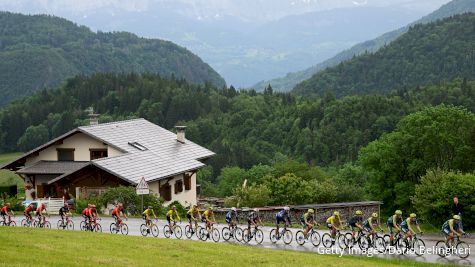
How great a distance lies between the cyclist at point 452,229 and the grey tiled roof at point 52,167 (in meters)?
26.6

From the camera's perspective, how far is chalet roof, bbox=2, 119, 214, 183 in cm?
4166

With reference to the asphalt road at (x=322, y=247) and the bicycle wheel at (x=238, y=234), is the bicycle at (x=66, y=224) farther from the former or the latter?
the bicycle wheel at (x=238, y=234)

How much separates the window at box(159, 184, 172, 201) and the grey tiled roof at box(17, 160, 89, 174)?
5671 mm

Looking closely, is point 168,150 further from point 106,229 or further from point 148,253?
point 148,253

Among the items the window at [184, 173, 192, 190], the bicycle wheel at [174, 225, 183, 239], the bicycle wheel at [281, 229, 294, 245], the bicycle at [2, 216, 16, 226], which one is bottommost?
the bicycle wheel at [281, 229, 294, 245]

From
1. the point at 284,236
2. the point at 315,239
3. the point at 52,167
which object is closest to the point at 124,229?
the point at 284,236

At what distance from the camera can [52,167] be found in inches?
1849

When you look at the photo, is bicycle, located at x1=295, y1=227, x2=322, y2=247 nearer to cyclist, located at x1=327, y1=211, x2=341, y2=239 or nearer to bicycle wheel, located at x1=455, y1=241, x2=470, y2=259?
cyclist, located at x1=327, y1=211, x2=341, y2=239

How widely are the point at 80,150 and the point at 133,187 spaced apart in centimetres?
969

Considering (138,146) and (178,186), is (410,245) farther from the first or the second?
(138,146)

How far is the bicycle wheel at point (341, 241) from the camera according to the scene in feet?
86.3

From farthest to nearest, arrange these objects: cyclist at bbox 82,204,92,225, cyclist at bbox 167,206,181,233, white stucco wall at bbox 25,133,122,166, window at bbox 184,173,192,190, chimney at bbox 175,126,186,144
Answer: chimney at bbox 175,126,186,144 < window at bbox 184,173,192,190 < white stucco wall at bbox 25,133,122,166 < cyclist at bbox 82,204,92,225 < cyclist at bbox 167,206,181,233

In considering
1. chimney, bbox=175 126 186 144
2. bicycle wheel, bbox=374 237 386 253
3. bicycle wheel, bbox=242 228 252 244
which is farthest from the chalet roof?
bicycle wheel, bbox=374 237 386 253

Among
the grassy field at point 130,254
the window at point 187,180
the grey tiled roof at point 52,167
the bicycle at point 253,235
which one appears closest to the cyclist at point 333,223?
the grassy field at point 130,254
